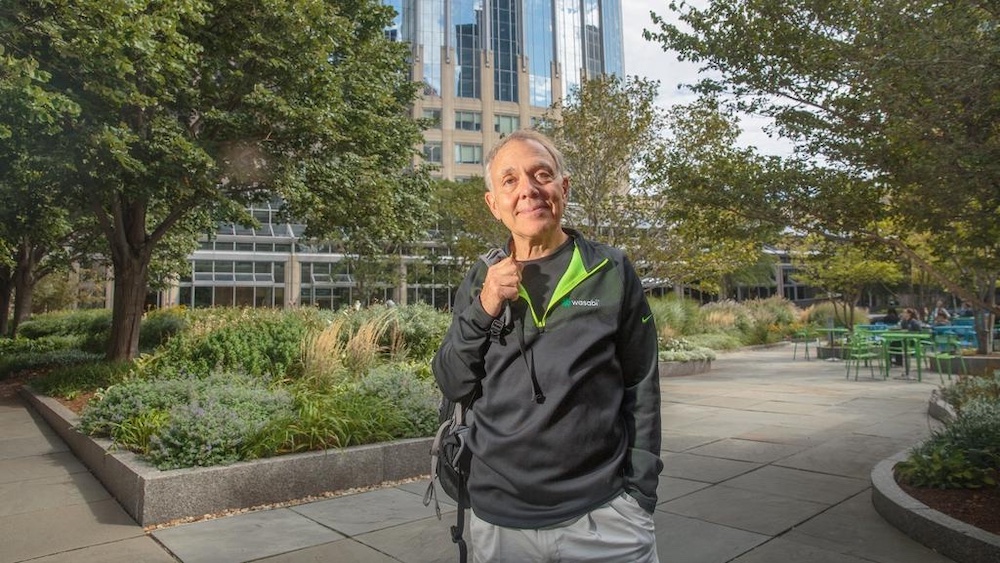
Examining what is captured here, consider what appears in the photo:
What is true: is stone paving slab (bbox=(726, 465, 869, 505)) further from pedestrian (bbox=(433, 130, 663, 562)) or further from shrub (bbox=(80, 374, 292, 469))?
shrub (bbox=(80, 374, 292, 469))

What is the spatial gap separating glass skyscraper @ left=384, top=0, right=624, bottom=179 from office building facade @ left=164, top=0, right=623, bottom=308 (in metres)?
0.12

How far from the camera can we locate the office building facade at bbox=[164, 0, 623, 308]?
47281mm

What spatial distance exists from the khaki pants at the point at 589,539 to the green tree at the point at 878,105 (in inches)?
149

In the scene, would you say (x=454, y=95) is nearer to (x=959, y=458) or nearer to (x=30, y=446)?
(x=30, y=446)

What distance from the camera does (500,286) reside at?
1.70 meters

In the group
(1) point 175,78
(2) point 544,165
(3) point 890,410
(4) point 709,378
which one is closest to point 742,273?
(4) point 709,378

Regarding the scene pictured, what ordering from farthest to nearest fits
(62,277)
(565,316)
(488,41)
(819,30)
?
(488,41) → (62,277) → (819,30) → (565,316)

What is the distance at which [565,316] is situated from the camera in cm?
175

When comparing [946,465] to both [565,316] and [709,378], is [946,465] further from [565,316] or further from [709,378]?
[709,378]

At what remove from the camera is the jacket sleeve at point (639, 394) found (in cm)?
173

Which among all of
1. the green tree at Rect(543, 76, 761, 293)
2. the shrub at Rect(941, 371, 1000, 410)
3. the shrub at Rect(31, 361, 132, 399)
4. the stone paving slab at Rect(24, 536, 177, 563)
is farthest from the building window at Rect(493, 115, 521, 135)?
the stone paving slab at Rect(24, 536, 177, 563)

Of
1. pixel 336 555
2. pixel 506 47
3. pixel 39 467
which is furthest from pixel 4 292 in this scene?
pixel 506 47

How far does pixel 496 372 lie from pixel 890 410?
378 inches

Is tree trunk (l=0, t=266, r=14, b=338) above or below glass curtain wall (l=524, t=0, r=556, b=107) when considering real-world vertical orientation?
below
